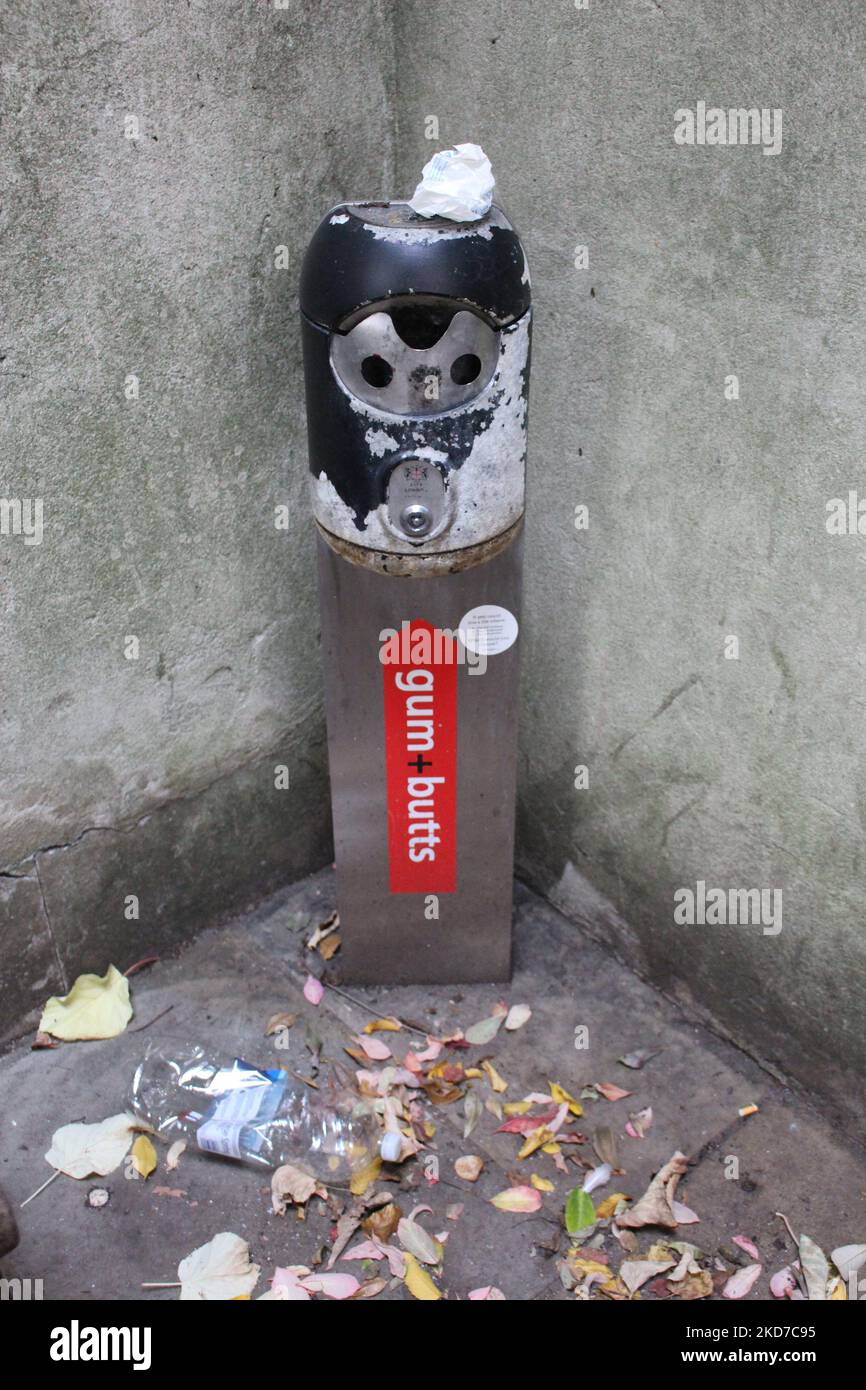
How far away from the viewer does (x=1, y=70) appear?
2.31 m

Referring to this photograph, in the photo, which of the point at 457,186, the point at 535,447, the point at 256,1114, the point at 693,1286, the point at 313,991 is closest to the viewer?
the point at 457,186

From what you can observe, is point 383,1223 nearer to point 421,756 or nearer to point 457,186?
point 421,756

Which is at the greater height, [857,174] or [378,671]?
[857,174]

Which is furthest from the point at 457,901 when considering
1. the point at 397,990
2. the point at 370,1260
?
the point at 370,1260

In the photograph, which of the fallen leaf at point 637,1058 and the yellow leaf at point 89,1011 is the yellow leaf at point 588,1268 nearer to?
the fallen leaf at point 637,1058

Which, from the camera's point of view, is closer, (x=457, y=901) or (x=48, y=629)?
(x=48, y=629)

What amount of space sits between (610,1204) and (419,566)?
1503 mm

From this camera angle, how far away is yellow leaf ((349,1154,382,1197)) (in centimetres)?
277

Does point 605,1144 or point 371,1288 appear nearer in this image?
point 371,1288

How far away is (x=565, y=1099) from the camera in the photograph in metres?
2.97

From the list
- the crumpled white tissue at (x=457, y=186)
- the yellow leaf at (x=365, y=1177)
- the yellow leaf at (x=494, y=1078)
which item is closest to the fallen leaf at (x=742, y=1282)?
the yellow leaf at (x=494, y=1078)

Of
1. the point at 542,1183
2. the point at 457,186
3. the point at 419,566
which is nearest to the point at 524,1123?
the point at 542,1183

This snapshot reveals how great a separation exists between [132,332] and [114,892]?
1435mm

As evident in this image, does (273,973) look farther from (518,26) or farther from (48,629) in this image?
(518,26)
